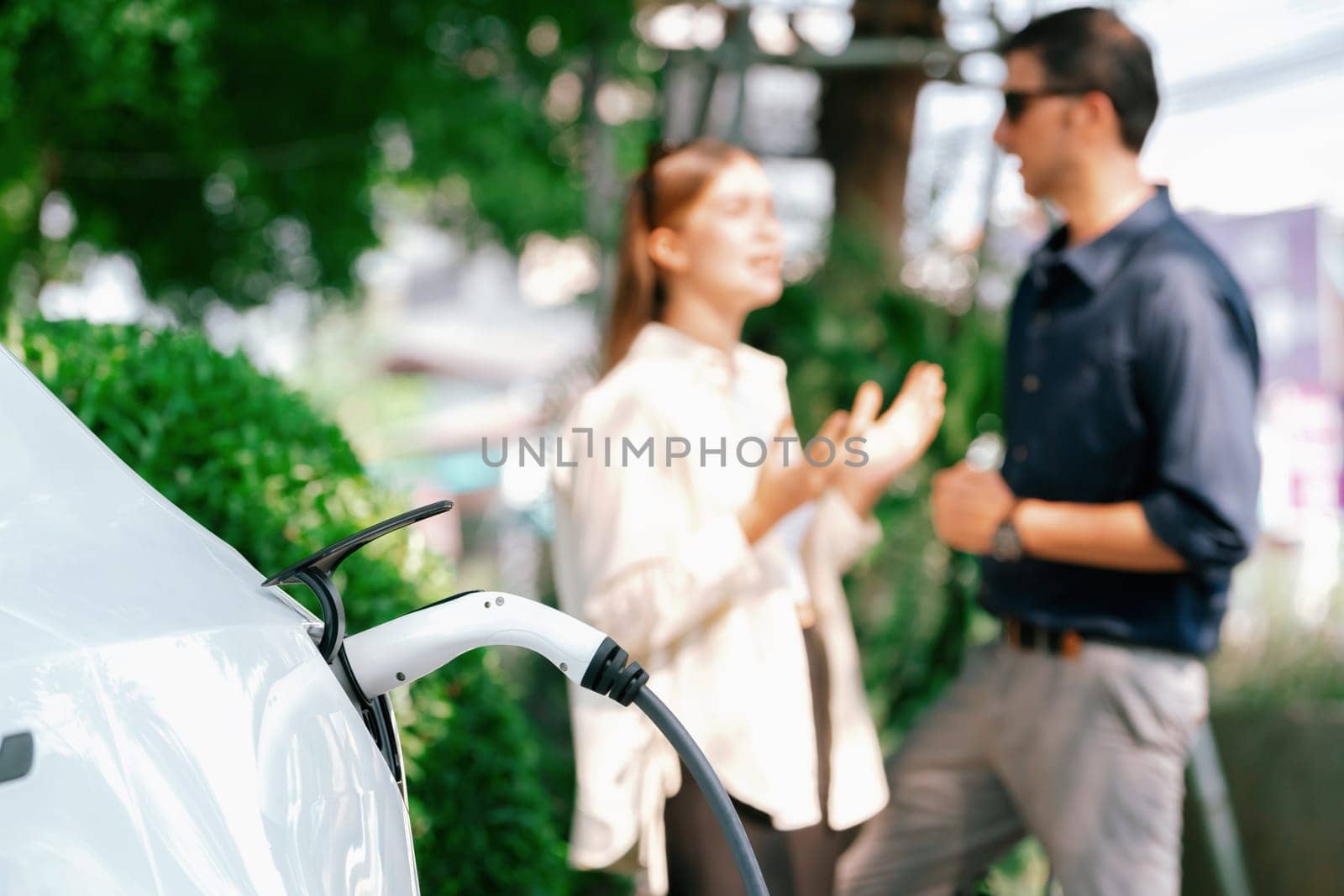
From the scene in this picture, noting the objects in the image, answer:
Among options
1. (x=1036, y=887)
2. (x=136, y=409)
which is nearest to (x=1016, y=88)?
(x=136, y=409)

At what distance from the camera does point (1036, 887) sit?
3.87m

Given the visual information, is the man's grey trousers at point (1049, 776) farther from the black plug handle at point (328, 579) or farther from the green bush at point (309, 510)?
the black plug handle at point (328, 579)

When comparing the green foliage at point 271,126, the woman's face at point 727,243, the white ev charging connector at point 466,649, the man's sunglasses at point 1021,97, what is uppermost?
the green foliage at point 271,126

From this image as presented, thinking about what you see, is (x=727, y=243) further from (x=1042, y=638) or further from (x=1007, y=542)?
(x=1042, y=638)

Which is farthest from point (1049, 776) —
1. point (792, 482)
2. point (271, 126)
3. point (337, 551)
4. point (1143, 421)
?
point (271, 126)

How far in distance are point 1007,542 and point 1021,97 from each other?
71cm

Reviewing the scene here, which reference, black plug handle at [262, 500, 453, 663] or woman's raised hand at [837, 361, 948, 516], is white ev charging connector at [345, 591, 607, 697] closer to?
black plug handle at [262, 500, 453, 663]

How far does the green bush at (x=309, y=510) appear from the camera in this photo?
6.96 feet

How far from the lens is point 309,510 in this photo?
2.19 metres

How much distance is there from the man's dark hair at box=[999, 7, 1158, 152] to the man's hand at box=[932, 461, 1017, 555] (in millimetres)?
588

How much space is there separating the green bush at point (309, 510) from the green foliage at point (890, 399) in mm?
1498

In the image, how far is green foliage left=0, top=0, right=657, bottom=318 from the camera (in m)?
5.75

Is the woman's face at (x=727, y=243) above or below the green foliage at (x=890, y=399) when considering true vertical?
above

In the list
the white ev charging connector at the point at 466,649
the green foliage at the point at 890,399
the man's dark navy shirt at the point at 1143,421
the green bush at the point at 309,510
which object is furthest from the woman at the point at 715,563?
the green foliage at the point at 890,399
